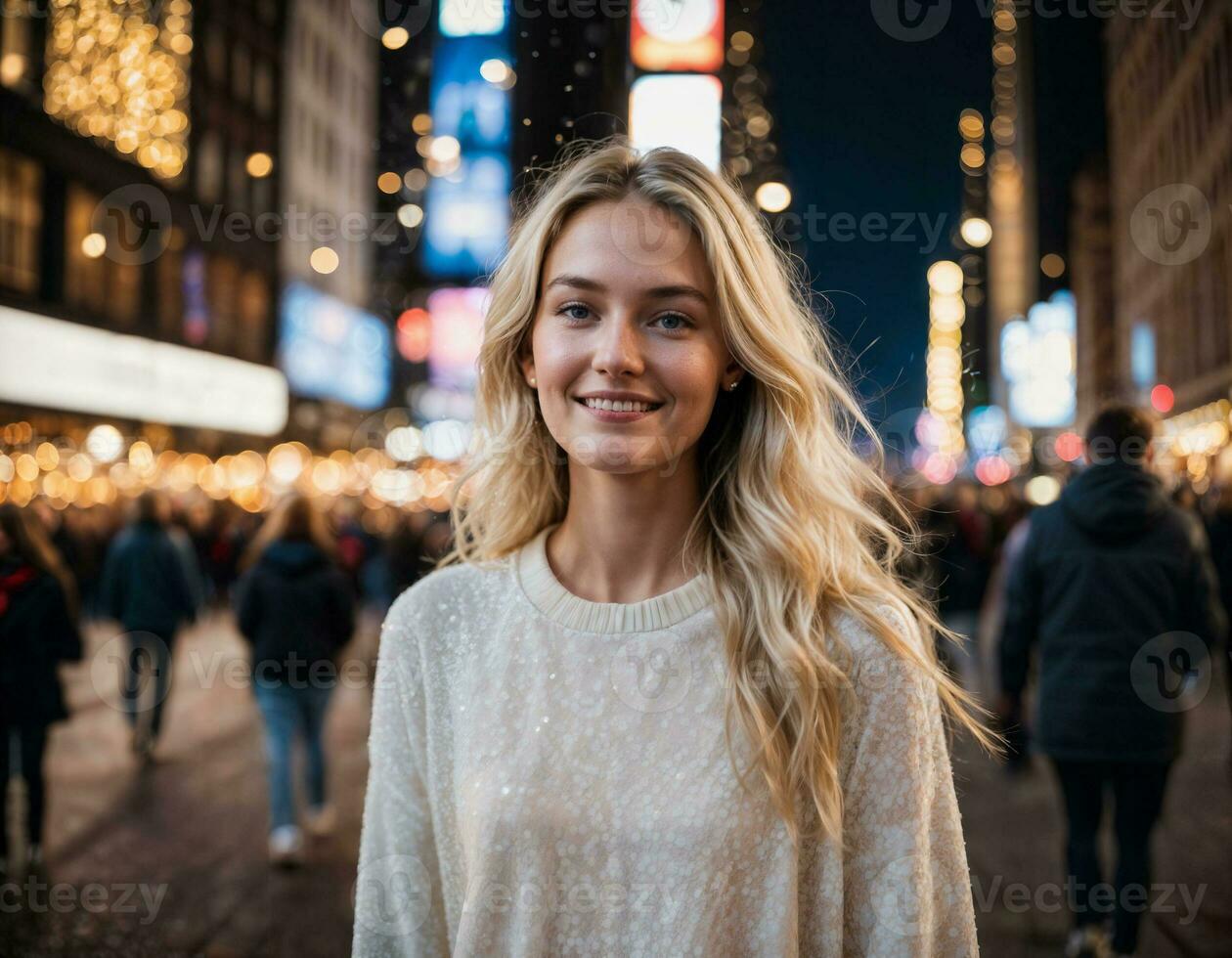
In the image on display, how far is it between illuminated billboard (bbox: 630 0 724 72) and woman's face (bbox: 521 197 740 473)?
4.06m

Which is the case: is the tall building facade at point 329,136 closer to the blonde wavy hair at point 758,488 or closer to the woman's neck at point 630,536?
the blonde wavy hair at point 758,488

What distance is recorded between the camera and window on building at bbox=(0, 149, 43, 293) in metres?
24.2

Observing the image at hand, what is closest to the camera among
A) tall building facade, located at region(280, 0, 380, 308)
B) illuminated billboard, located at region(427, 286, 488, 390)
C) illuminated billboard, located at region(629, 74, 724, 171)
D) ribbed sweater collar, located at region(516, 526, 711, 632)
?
ribbed sweater collar, located at region(516, 526, 711, 632)

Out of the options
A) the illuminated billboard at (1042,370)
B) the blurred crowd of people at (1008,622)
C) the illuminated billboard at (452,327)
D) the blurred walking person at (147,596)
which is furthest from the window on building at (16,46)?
the illuminated billboard at (1042,370)

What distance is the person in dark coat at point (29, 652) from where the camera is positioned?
20.1ft

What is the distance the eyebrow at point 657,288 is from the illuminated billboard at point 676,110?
3953 millimetres

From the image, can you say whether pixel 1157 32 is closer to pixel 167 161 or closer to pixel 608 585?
pixel 167 161

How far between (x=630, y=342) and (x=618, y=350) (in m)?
0.03

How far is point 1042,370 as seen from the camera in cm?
4697

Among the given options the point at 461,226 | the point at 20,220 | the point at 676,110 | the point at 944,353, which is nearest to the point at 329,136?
the point at 20,220

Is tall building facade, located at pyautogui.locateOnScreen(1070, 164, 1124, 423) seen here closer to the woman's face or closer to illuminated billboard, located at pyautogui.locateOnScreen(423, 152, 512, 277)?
illuminated billboard, located at pyautogui.locateOnScreen(423, 152, 512, 277)

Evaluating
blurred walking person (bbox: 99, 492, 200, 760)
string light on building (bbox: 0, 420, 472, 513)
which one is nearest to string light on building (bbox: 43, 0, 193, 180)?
string light on building (bbox: 0, 420, 472, 513)

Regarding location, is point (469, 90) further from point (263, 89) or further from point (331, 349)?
point (331, 349)

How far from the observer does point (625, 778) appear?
188cm
